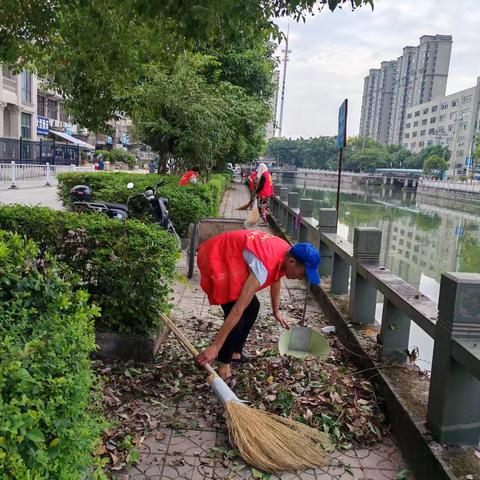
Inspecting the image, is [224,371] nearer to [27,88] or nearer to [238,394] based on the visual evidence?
[238,394]

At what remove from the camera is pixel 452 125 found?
105250mm

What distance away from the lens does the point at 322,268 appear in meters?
6.83

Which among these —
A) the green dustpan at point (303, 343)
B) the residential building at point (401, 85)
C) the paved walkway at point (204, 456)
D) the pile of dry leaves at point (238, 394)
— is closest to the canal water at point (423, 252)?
the green dustpan at point (303, 343)

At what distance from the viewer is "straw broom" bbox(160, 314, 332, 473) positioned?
8.96 feet

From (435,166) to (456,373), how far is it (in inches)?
3663

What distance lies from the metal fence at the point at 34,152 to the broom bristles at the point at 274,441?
2278 cm

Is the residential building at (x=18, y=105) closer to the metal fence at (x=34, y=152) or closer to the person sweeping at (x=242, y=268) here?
the metal fence at (x=34, y=152)

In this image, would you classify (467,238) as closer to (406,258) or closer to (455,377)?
(406,258)

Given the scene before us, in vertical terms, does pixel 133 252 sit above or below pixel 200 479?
above

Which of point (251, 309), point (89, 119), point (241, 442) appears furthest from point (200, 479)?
point (89, 119)

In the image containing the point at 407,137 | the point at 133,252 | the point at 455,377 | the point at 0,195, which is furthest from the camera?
the point at 407,137

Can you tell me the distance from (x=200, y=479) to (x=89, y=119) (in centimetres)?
806

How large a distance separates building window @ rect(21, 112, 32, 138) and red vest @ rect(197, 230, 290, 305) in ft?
133

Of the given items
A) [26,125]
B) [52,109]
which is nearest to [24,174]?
[26,125]
